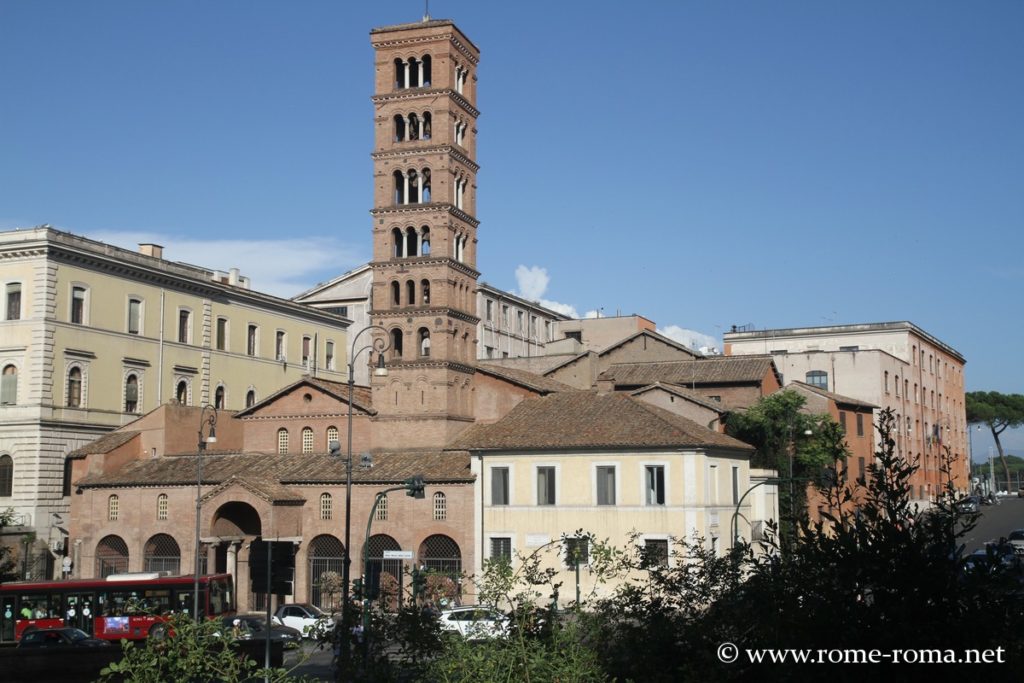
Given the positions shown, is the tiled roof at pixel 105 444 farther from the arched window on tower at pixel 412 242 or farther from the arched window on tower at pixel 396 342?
the arched window on tower at pixel 412 242

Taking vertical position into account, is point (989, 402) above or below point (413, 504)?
above

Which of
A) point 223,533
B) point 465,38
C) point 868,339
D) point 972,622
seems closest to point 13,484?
point 223,533

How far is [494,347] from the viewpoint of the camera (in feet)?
334

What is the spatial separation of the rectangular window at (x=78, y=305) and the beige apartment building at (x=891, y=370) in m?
45.7

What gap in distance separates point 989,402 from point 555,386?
88369 millimetres

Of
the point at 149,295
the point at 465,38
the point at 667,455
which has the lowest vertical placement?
the point at 667,455

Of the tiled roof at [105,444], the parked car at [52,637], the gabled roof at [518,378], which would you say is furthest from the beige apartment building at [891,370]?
the parked car at [52,637]

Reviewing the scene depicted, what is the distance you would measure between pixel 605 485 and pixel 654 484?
6.84ft

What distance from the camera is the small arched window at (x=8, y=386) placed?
197 ft

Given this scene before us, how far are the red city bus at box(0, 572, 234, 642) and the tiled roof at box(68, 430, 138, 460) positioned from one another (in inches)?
647

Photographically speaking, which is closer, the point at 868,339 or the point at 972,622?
the point at 972,622

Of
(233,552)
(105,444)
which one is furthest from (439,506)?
(105,444)

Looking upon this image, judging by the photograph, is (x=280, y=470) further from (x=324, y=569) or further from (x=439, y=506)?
(x=439, y=506)

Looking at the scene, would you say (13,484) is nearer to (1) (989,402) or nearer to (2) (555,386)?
(2) (555,386)
